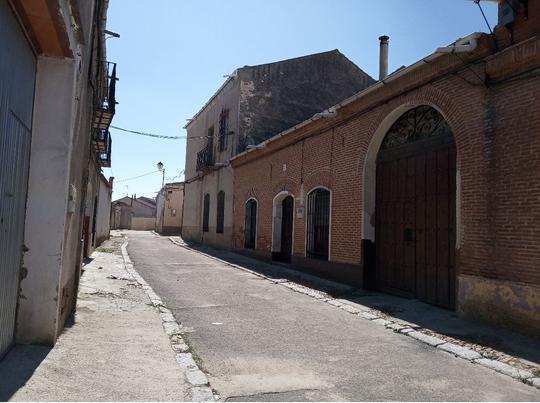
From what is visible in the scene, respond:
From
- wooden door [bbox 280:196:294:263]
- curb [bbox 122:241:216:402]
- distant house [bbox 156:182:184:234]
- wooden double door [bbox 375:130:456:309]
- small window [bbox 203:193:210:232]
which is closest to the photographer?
curb [bbox 122:241:216:402]

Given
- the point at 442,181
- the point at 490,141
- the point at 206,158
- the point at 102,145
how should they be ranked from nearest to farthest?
the point at 490,141 → the point at 442,181 → the point at 102,145 → the point at 206,158

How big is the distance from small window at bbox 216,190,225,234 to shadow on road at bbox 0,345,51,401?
1772 centimetres

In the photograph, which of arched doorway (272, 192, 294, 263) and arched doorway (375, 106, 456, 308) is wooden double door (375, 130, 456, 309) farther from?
arched doorway (272, 192, 294, 263)

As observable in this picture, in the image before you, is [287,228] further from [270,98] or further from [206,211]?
[206,211]

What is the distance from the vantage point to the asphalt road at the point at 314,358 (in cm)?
397

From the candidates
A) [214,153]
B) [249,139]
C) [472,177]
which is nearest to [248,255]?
[249,139]

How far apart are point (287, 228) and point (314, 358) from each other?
407 inches

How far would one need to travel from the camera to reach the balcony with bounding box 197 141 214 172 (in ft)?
78.1

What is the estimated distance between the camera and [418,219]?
8789 millimetres

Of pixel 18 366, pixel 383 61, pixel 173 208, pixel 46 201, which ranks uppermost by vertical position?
pixel 383 61

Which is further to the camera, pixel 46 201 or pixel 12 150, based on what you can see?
pixel 46 201

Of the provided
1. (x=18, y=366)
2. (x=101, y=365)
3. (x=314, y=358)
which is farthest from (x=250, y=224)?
(x=18, y=366)

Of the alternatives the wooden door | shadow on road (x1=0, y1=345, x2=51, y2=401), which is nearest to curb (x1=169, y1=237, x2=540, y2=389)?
shadow on road (x1=0, y1=345, x2=51, y2=401)

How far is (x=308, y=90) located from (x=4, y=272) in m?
18.5
